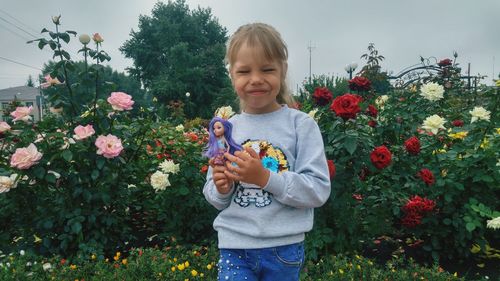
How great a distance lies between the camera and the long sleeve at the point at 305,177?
1.49 m

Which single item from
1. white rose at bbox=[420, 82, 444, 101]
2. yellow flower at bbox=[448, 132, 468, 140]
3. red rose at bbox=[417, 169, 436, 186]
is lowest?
red rose at bbox=[417, 169, 436, 186]

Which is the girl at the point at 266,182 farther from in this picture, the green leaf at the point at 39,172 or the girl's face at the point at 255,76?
the green leaf at the point at 39,172

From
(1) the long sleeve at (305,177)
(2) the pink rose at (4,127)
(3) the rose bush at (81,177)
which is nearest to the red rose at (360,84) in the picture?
(3) the rose bush at (81,177)

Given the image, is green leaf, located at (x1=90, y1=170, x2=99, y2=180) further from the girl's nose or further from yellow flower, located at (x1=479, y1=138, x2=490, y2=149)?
yellow flower, located at (x1=479, y1=138, x2=490, y2=149)

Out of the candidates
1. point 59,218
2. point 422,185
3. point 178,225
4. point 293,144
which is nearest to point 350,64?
point 422,185

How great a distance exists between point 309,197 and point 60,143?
2354 millimetres

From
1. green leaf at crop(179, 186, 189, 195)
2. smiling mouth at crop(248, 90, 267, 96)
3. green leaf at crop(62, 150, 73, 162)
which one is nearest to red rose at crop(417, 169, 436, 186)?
green leaf at crop(179, 186, 189, 195)

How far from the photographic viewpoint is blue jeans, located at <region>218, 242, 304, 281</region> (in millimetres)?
1544

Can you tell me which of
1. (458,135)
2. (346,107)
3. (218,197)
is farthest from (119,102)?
(458,135)

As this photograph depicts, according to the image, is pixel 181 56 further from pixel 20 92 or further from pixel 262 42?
pixel 20 92

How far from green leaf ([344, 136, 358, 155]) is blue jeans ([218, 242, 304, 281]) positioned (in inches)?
55.5

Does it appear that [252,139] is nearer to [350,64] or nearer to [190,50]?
[350,64]

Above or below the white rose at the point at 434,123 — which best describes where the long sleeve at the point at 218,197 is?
below

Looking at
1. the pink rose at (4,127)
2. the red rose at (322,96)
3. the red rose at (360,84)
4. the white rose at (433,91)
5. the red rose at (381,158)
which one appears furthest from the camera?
the white rose at (433,91)
